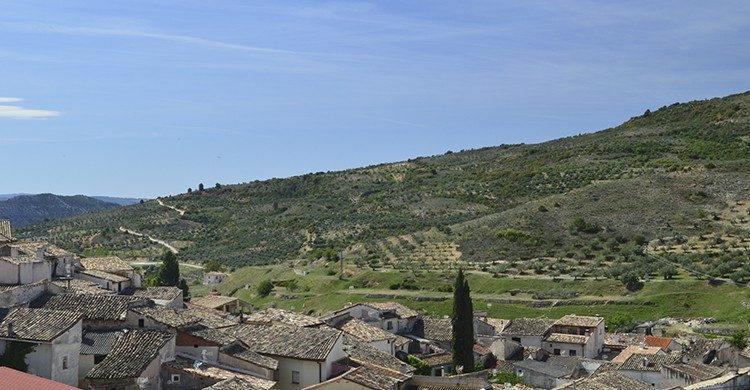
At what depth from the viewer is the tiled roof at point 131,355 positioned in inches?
1035

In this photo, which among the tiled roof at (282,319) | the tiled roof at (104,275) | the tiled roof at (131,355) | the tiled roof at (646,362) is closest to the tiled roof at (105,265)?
the tiled roof at (104,275)

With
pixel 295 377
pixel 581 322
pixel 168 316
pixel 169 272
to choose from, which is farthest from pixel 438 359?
pixel 169 272

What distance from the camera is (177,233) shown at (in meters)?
132

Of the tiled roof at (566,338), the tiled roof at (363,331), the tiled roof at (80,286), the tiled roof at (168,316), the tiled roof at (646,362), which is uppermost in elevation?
the tiled roof at (80,286)

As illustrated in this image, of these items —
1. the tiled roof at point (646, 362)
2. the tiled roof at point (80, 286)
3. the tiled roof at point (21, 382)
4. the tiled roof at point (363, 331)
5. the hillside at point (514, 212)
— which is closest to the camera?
the tiled roof at point (21, 382)

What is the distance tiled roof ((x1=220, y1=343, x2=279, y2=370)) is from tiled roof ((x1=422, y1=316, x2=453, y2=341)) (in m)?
21.8

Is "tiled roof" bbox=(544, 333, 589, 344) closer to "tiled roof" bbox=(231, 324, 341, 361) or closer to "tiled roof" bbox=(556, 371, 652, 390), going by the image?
"tiled roof" bbox=(556, 371, 652, 390)

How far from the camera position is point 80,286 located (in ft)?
129

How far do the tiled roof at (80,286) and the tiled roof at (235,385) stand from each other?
12.2 meters

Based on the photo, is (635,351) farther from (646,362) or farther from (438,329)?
(438,329)

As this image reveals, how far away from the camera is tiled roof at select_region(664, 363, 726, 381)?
39.5m

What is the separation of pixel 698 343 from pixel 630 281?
2172cm

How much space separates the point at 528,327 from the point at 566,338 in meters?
3.82

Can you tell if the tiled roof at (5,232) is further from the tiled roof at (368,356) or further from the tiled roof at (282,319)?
the tiled roof at (368,356)
